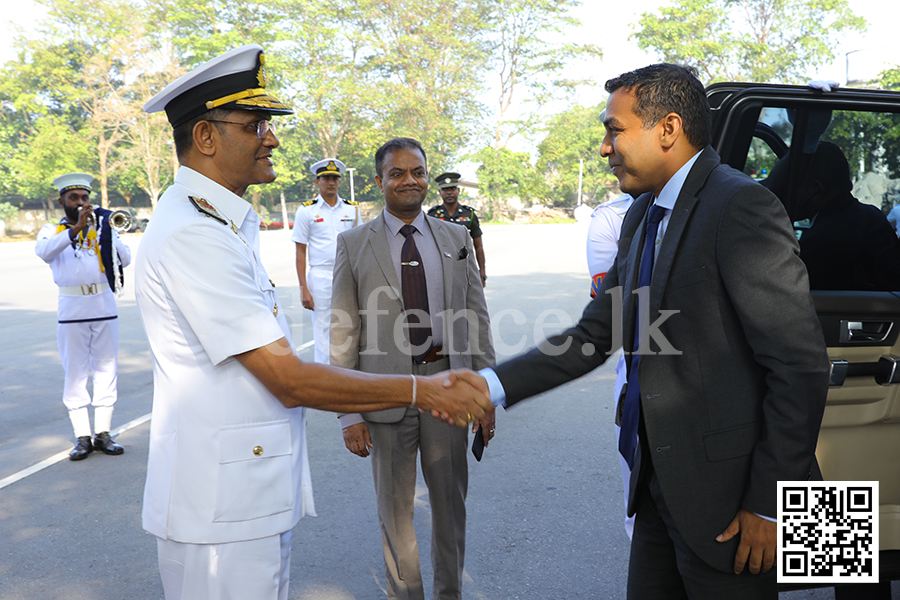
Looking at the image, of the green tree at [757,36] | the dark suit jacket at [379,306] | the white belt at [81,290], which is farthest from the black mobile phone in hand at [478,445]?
the green tree at [757,36]

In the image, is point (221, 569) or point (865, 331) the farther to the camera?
point (865, 331)

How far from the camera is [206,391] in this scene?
1.82 metres

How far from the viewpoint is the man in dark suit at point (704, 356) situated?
1750mm

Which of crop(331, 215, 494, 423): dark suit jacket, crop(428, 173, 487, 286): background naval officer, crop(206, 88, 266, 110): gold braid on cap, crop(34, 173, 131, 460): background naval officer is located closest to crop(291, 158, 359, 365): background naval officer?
crop(428, 173, 487, 286): background naval officer

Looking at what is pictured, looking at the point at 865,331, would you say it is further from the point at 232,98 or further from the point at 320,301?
the point at 320,301

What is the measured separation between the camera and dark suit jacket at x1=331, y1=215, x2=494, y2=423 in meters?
3.04

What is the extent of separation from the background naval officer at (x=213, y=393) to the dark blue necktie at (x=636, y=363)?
93cm

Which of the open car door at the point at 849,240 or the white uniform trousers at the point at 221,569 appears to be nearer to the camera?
the white uniform trousers at the point at 221,569

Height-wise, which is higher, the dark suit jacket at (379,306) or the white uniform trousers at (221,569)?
the dark suit jacket at (379,306)

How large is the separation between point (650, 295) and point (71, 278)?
5.16 m

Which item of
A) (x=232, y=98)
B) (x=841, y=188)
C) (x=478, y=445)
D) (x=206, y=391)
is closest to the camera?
(x=206, y=391)

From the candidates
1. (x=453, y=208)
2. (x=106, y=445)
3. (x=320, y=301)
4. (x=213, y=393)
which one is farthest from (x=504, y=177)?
(x=213, y=393)

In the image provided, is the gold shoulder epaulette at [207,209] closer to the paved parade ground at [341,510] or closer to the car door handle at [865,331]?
the paved parade ground at [341,510]

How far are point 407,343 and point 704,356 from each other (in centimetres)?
147
